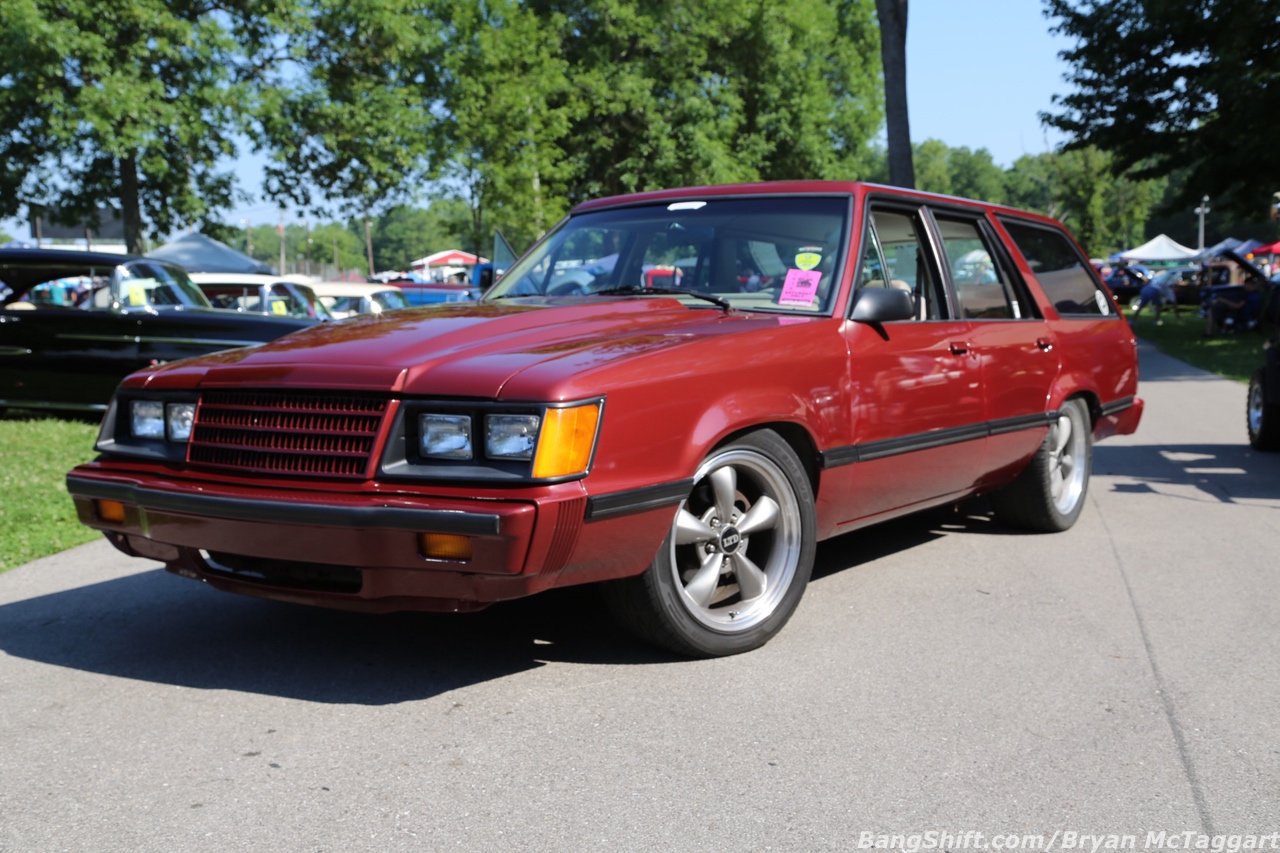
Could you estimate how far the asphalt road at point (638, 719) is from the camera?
2.87m

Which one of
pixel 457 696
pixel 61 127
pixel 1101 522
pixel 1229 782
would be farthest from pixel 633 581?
pixel 61 127

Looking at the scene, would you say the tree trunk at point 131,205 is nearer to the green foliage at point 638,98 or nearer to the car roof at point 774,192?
the green foliage at point 638,98

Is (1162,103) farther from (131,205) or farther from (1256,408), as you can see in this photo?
(131,205)

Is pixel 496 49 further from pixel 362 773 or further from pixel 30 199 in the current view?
pixel 362 773

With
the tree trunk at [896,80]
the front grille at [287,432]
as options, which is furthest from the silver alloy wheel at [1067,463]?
the tree trunk at [896,80]

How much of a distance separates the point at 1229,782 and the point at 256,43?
2025cm

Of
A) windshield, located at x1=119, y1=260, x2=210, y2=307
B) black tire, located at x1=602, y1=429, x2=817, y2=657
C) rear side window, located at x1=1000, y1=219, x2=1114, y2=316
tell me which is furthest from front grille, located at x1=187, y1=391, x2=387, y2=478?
windshield, located at x1=119, y1=260, x2=210, y2=307

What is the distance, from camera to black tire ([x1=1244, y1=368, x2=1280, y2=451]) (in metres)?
9.37

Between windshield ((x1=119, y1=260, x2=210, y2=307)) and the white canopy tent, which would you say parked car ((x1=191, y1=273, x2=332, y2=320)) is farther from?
the white canopy tent

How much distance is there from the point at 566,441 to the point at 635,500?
31 centimetres

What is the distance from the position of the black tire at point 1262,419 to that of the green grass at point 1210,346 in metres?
5.94

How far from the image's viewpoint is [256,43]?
67.1 ft

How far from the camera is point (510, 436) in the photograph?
343 centimetres

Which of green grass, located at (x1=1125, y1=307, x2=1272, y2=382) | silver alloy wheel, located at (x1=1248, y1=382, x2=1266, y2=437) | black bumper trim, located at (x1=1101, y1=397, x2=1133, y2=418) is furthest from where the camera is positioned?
green grass, located at (x1=1125, y1=307, x2=1272, y2=382)
